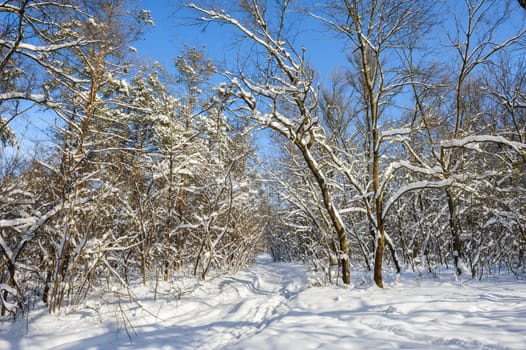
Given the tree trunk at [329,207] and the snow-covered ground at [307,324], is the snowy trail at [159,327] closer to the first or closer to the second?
the snow-covered ground at [307,324]

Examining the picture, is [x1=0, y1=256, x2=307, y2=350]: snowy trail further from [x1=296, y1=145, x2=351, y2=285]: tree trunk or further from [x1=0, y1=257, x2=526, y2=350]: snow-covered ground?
[x1=296, y1=145, x2=351, y2=285]: tree trunk

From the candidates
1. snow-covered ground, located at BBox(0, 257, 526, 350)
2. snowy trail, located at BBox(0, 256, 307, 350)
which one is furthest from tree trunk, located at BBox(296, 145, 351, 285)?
snowy trail, located at BBox(0, 256, 307, 350)

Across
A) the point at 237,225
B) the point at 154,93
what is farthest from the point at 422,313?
the point at 154,93

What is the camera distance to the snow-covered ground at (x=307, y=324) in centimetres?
296

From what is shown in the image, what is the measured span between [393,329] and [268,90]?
436 cm

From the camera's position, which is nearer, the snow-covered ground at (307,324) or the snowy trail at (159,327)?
the snow-covered ground at (307,324)

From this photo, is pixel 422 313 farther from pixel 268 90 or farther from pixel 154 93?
pixel 154 93

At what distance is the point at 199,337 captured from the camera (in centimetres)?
404

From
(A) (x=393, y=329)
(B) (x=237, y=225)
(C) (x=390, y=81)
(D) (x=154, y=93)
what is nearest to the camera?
(A) (x=393, y=329)

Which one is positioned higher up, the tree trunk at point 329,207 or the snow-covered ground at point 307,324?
the tree trunk at point 329,207

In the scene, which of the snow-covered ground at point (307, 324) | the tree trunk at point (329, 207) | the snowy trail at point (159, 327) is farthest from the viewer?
the tree trunk at point (329, 207)

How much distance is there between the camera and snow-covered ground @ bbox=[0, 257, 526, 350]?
2.96 m

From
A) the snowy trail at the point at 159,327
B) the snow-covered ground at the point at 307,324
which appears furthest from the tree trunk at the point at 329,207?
the snowy trail at the point at 159,327

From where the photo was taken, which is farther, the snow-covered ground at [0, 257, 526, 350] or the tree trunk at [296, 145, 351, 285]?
the tree trunk at [296, 145, 351, 285]
